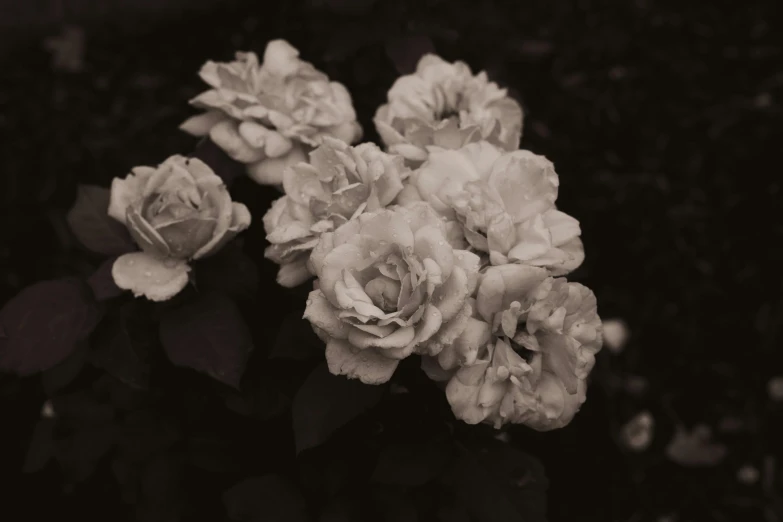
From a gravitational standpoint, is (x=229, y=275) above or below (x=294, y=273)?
below

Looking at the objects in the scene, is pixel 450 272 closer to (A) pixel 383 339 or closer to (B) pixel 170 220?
(A) pixel 383 339

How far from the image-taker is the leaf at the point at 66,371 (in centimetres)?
127

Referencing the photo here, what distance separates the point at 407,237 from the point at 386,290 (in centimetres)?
7

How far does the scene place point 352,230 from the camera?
0.89 m

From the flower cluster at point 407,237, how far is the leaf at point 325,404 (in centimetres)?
Answer: 9

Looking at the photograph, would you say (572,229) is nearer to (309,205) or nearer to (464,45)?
(309,205)

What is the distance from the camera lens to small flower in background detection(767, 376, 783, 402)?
227cm

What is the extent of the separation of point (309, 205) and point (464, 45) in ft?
3.81

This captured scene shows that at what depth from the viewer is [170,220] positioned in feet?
3.43

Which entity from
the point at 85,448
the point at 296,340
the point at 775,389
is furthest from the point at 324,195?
the point at 775,389

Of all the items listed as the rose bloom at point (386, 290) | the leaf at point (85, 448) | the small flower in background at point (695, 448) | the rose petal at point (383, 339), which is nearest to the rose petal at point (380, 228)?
the rose bloom at point (386, 290)

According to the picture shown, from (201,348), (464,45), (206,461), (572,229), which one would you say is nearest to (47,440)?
(206,461)

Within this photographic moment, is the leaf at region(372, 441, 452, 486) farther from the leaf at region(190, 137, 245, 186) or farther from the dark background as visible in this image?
the dark background

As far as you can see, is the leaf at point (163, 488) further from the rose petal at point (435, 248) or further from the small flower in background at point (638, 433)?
the small flower in background at point (638, 433)
